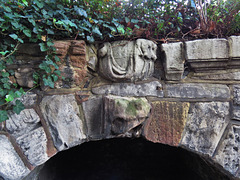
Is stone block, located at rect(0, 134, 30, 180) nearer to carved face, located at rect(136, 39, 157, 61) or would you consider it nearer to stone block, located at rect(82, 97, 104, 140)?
stone block, located at rect(82, 97, 104, 140)

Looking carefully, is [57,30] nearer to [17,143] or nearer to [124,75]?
[124,75]

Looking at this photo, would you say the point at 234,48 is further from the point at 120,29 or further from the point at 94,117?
the point at 94,117

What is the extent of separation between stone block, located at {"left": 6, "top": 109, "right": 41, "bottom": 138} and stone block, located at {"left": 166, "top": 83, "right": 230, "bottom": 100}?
0.99 meters

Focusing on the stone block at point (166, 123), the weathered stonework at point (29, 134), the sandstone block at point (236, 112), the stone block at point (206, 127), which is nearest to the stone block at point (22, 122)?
the weathered stonework at point (29, 134)

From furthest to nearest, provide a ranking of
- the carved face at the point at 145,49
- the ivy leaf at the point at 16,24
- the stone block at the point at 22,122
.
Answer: the carved face at the point at 145,49 < the stone block at the point at 22,122 < the ivy leaf at the point at 16,24

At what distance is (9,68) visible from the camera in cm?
122

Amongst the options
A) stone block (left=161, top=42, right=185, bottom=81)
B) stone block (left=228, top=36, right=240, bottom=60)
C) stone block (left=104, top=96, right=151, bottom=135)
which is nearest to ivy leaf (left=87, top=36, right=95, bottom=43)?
stone block (left=104, top=96, right=151, bottom=135)

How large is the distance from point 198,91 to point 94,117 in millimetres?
810

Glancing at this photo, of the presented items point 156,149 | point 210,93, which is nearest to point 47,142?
point 210,93

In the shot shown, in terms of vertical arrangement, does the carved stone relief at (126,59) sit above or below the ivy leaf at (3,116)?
above

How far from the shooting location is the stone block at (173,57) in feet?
4.21

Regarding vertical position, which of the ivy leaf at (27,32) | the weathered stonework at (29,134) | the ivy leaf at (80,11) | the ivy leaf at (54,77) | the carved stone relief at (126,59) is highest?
the ivy leaf at (80,11)

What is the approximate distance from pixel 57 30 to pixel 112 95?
23.5 inches

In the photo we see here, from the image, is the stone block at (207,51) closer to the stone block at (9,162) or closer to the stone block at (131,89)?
the stone block at (131,89)
